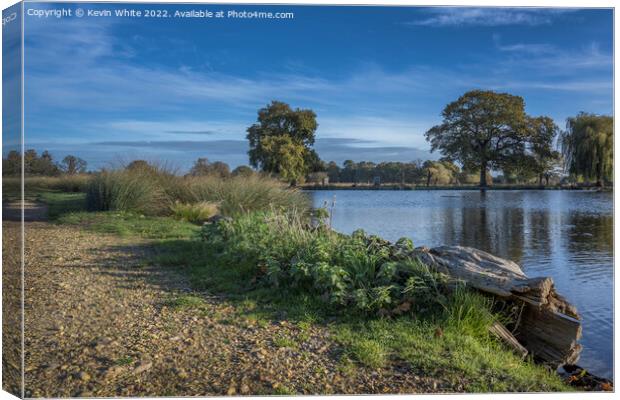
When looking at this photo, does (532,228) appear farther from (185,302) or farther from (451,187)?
(185,302)

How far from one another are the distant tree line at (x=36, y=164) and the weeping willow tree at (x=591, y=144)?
364cm

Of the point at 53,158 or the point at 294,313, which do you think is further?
the point at 294,313

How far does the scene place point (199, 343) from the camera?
3.51 meters

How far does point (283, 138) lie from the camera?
7176 millimetres

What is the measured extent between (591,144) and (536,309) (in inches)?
48.0

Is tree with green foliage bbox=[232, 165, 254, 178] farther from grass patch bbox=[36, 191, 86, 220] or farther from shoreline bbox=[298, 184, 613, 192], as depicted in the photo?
grass patch bbox=[36, 191, 86, 220]

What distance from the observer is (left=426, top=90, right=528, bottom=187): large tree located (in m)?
4.41

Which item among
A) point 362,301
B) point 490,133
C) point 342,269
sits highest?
point 490,133

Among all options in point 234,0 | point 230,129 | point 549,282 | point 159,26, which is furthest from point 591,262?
point 159,26

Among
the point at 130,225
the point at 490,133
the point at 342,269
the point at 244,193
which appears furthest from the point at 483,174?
the point at 244,193

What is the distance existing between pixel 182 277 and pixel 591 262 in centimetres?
368

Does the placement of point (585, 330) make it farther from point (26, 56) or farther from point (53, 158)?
point (26, 56)

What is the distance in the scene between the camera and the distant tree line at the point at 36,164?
3262 mm

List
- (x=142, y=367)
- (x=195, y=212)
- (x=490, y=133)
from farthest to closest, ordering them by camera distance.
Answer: (x=195, y=212) → (x=490, y=133) → (x=142, y=367)
